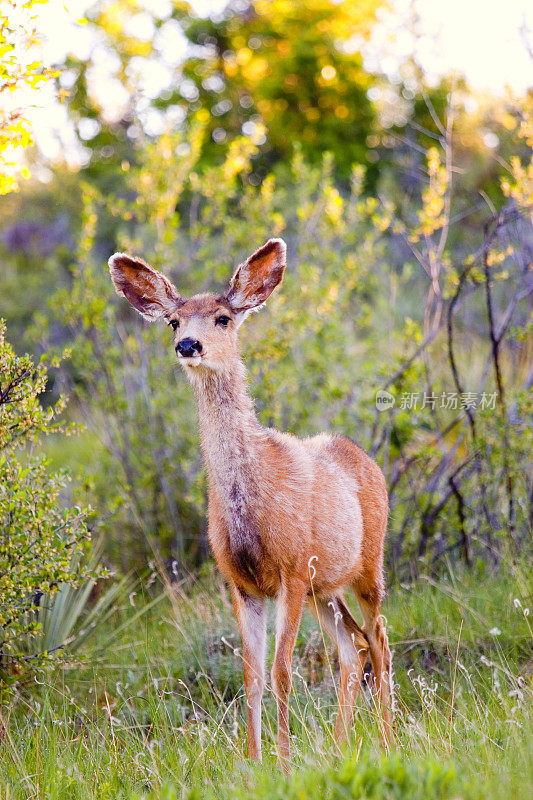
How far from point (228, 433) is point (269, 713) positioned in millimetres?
1727

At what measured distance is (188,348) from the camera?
4660 mm

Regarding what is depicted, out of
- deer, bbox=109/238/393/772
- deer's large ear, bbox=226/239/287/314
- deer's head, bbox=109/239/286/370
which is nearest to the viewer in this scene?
deer, bbox=109/238/393/772

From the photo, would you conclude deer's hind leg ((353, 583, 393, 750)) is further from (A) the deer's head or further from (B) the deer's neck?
(A) the deer's head

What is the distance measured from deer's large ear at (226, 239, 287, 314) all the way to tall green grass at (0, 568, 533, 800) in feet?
6.69

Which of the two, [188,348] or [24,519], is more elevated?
[188,348]

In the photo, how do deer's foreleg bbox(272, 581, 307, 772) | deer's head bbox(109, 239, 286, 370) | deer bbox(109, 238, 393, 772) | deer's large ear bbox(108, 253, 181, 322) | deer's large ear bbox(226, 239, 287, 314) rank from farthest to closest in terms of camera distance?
deer's large ear bbox(108, 253, 181, 322) → deer's large ear bbox(226, 239, 287, 314) → deer's head bbox(109, 239, 286, 370) → deer bbox(109, 238, 393, 772) → deer's foreleg bbox(272, 581, 307, 772)

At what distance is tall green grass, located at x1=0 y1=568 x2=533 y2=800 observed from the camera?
3.30 meters

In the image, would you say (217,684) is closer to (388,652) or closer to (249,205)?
(388,652)

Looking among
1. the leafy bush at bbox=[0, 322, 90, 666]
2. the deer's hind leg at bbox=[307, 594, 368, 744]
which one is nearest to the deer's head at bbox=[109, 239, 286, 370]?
the leafy bush at bbox=[0, 322, 90, 666]

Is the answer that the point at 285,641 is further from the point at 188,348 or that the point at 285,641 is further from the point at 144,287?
the point at 144,287

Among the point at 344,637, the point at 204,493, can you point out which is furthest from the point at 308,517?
the point at 204,493

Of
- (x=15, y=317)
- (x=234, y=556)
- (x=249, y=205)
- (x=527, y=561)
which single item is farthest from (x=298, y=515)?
(x=15, y=317)

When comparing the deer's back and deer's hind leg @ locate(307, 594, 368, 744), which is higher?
the deer's back

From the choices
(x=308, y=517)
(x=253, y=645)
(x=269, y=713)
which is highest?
(x=308, y=517)
